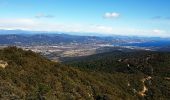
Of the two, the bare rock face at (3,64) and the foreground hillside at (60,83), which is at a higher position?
the bare rock face at (3,64)

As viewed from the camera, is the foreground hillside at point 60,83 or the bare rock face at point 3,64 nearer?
the foreground hillside at point 60,83

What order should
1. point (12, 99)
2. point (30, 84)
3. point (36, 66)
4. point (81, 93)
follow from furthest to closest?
point (36, 66) → point (81, 93) → point (30, 84) → point (12, 99)

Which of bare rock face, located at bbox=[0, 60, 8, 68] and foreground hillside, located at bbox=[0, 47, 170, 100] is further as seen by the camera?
bare rock face, located at bbox=[0, 60, 8, 68]

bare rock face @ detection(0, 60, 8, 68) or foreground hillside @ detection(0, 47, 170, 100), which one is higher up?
bare rock face @ detection(0, 60, 8, 68)

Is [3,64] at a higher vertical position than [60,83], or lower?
higher

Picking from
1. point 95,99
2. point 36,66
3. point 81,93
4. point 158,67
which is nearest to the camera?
point 81,93

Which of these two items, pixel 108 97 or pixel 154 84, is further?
pixel 154 84

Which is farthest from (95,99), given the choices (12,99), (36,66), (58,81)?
(12,99)

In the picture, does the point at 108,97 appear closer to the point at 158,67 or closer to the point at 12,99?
the point at 12,99
